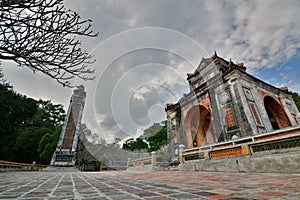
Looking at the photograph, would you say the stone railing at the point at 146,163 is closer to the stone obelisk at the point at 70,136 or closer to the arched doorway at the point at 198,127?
the arched doorway at the point at 198,127

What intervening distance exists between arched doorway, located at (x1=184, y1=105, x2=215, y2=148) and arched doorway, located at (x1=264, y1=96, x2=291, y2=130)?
18.8 feet

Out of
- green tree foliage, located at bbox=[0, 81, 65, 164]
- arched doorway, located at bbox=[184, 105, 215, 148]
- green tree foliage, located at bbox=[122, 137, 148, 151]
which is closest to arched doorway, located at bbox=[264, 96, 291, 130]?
arched doorway, located at bbox=[184, 105, 215, 148]

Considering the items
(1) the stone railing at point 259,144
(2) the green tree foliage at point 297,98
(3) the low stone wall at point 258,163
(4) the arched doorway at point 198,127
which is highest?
(2) the green tree foliage at point 297,98

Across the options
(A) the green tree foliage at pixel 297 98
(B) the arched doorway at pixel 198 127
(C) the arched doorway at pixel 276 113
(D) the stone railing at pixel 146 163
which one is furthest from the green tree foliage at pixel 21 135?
(A) the green tree foliage at pixel 297 98

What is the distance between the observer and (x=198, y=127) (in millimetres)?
17484

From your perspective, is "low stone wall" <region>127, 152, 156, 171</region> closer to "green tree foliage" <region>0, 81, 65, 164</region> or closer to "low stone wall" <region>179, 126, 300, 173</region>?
"low stone wall" <region>179, 126, 300, 173</region>

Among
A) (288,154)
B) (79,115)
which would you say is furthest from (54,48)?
(79,115)

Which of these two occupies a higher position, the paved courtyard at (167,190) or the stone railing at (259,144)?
the stone railing at (259,144)

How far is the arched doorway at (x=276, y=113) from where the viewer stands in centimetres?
1484

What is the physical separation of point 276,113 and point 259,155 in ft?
41.0

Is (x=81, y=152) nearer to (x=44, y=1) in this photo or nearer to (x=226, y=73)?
(x=226, y=73)

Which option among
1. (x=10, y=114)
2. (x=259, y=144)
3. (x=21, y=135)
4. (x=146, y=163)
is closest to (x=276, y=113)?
(x=259, y=144)

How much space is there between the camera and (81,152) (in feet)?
90.1

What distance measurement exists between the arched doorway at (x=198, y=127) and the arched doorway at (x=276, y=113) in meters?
5.74
